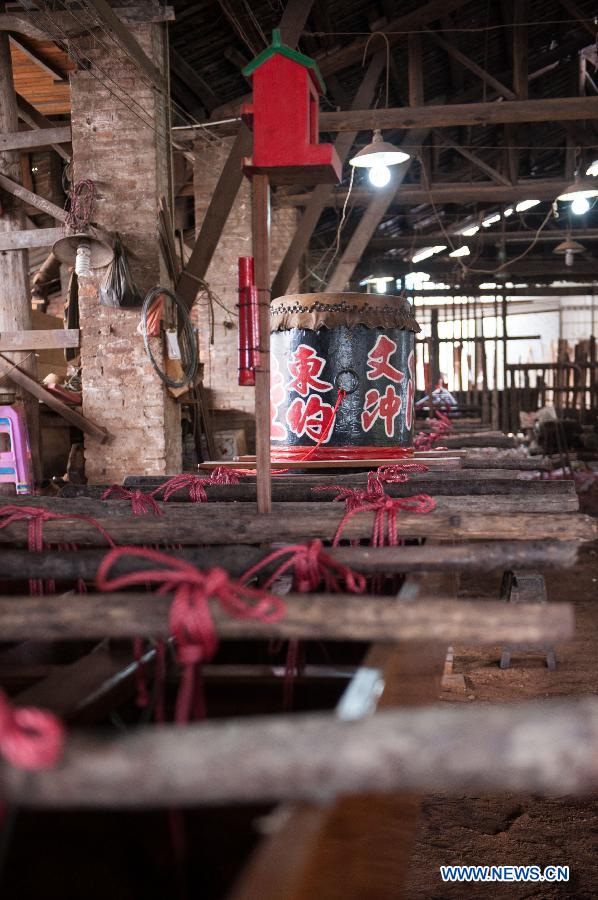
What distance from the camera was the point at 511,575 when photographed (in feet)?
16.1

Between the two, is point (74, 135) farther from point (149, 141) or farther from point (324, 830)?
point (324, 830)

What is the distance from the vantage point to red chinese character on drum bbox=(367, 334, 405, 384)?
5.31m

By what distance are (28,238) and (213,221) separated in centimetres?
190

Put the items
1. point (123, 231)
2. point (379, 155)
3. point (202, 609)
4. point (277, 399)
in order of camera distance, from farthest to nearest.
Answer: point (379, 155) → point (123, 231) → point (277, 399) → point (202, 609)

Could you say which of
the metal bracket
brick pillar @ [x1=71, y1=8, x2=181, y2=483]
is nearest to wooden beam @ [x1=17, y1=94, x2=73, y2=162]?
brick pillar @ [x1=71, y1=8, x2=181, y2=483]

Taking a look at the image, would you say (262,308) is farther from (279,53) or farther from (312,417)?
(312,417)

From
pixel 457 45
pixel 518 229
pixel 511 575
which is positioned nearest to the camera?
pixel 511 575

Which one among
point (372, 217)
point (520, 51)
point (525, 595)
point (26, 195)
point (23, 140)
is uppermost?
point (520, 51)

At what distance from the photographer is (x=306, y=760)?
3.60 ft

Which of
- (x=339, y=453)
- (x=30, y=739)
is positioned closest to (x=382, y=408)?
(x=339, y=453)

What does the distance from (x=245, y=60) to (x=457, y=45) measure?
3.52 metres

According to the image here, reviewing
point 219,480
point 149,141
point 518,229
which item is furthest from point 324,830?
point 518,229

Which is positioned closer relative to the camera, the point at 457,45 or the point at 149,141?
the point at 149,141

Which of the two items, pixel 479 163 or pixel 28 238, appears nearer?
pixel 28 238
